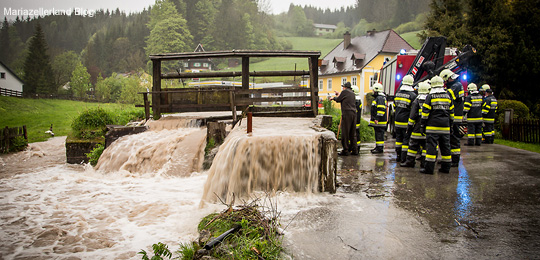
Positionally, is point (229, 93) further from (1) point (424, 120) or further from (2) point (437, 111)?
(2) point (437, 111)

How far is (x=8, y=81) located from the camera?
1286 cm

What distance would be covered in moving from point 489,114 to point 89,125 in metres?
13.6

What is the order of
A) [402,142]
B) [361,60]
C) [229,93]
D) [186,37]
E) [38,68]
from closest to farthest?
1. [402,142]
2. [229,93]
3. [38,68]
4. [186,37]
5. [361,60]

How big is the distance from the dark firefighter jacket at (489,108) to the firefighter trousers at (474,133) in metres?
1.00

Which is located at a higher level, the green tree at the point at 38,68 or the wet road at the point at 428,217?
the green tree at the point at 38,68

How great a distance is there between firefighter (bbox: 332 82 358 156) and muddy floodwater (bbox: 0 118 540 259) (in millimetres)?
1496

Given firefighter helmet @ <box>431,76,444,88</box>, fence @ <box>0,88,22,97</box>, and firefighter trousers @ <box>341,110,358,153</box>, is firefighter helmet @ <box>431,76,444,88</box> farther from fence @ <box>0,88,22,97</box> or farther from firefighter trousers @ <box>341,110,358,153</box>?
fence @ <box>0,88,22,97</box>

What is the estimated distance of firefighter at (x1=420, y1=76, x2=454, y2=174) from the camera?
7.20m

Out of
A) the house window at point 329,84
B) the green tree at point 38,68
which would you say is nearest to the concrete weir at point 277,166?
the green tree at point 38,68

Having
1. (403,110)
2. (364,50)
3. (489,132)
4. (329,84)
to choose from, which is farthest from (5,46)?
(364,50)

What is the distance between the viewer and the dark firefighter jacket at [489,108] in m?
12.9

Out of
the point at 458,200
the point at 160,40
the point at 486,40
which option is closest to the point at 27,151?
the point at 458,200

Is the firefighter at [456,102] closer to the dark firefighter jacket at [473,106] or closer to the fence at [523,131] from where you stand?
the dark firefighter jacket at [473,106]

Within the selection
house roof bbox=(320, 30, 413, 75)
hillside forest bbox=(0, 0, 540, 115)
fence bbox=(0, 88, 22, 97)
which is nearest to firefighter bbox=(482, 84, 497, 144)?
hillside forest bbox=(0, 0, 540, 115)
